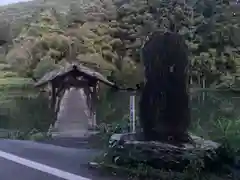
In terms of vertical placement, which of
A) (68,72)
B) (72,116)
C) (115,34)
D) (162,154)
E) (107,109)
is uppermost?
(115,34)

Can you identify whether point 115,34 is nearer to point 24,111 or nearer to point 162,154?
point 24,111

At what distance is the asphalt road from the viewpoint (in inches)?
197

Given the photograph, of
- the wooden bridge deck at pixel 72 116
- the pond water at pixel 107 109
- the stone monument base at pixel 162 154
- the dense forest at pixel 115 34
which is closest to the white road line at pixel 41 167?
the stone monument base at pixel 162 154

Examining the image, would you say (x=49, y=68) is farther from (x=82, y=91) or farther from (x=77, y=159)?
(x=77, y=159)

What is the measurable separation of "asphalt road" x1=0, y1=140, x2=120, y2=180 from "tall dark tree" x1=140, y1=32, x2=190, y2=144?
41.4 inches

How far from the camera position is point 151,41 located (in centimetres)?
561

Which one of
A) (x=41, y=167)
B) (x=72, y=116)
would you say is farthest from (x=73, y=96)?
(x=41, y=167)

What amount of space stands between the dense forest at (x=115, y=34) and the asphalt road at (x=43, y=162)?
5.87ft

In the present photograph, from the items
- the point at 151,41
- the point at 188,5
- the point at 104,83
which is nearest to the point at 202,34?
the point at 188,5

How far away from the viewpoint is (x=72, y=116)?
7621 millimetres

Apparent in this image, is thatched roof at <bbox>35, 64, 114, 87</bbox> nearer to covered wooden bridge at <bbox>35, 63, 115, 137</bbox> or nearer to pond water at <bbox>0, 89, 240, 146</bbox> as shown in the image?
covered wooden bridge at <bbox>35, 63, 115, 137</bbox>

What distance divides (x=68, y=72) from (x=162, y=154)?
3270 mm

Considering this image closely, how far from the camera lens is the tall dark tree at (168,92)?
5414mm

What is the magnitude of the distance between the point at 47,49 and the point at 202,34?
357 centimetres
